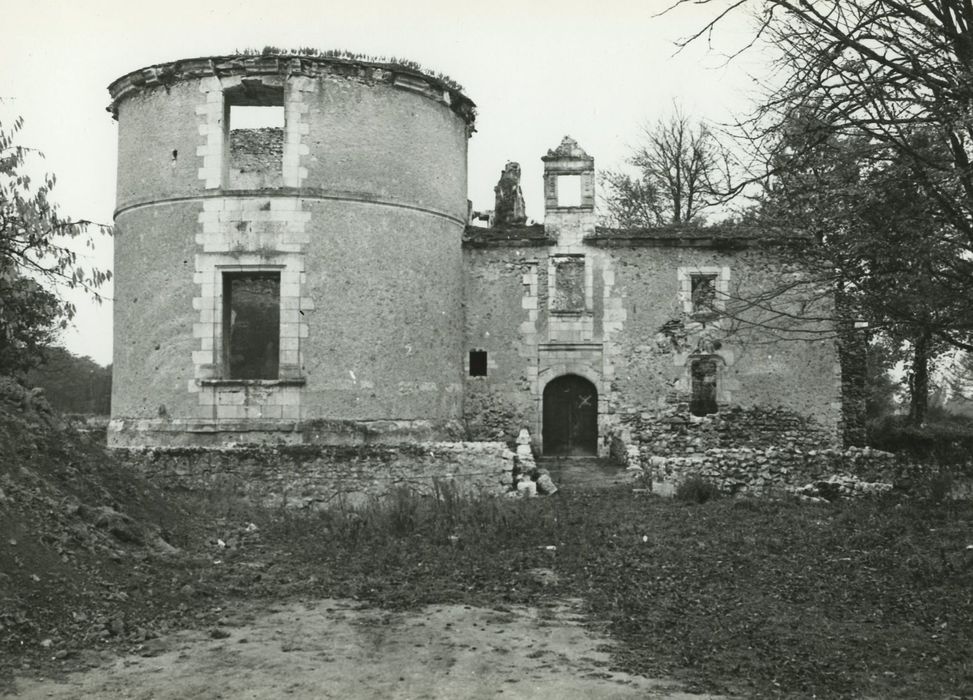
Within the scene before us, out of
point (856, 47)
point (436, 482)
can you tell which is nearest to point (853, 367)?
point (436, 482)

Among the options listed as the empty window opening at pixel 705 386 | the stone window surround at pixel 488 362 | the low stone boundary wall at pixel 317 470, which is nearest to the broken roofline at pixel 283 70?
the stone window surround at pixel 488 362

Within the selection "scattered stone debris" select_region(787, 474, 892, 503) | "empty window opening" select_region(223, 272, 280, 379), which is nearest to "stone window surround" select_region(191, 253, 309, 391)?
"empty window opening" select_region(223, 272, 280, 379)

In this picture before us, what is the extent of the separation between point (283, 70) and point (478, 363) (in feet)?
22.5

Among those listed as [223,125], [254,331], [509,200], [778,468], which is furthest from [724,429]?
[254,331]

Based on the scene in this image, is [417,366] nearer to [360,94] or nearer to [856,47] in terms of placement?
[360,94]

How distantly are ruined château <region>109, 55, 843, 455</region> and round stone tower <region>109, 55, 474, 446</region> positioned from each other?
0.04m

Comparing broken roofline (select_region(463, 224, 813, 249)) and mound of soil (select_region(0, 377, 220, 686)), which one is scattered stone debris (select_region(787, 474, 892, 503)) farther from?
mound of soil (select_region(0, 377, 220, 686))

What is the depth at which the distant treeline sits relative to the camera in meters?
38.8

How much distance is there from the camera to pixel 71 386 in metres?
42.0

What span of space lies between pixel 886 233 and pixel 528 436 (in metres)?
10.1

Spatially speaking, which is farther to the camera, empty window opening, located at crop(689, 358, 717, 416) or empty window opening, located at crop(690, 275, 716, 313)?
empty window opening, located at crop(689, 358, 717, 416)

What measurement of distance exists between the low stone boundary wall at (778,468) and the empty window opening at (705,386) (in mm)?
3817

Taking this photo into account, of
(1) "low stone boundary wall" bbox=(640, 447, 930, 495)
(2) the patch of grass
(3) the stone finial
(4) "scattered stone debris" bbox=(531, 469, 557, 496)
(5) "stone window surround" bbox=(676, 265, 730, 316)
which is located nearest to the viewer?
(2) the patch of grass

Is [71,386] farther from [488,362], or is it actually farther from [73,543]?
[73,543]
